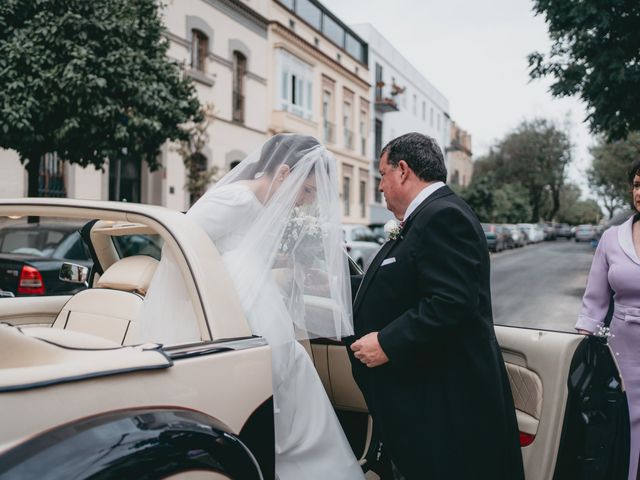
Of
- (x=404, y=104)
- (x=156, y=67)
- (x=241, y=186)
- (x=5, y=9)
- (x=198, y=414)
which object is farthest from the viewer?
(x=404, y=104)

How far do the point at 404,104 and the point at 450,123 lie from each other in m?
14.5

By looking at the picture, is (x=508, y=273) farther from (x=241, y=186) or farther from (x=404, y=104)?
(x=404, y=104)

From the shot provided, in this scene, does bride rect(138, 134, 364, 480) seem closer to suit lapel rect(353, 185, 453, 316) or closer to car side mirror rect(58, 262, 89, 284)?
suit lapel rect(353, 185, 453, 316)

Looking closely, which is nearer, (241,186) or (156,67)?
(241,186)

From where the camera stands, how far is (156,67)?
33.4 ft

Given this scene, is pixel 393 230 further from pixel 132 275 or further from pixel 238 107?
pixel 238 107

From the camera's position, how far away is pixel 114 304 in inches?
113

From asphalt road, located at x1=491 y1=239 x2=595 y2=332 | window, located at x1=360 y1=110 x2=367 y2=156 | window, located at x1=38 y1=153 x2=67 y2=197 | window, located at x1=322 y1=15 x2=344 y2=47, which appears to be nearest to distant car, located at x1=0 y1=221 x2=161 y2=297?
asphalt road, located at x1=491 y1=239 x2=595 y2=332

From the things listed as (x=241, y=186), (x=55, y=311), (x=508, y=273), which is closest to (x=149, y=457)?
(x=241, y=186)

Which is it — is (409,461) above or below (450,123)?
below

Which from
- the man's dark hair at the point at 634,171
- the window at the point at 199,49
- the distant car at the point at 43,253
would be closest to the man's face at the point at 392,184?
the man's dark hair at the point at 634,171

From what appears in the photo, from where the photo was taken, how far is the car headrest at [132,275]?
2.90 m

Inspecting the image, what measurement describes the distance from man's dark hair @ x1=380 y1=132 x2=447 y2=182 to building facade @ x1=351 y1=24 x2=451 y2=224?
87.6 ft

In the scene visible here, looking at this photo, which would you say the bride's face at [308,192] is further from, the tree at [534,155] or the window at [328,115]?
the tree at [534,155]
